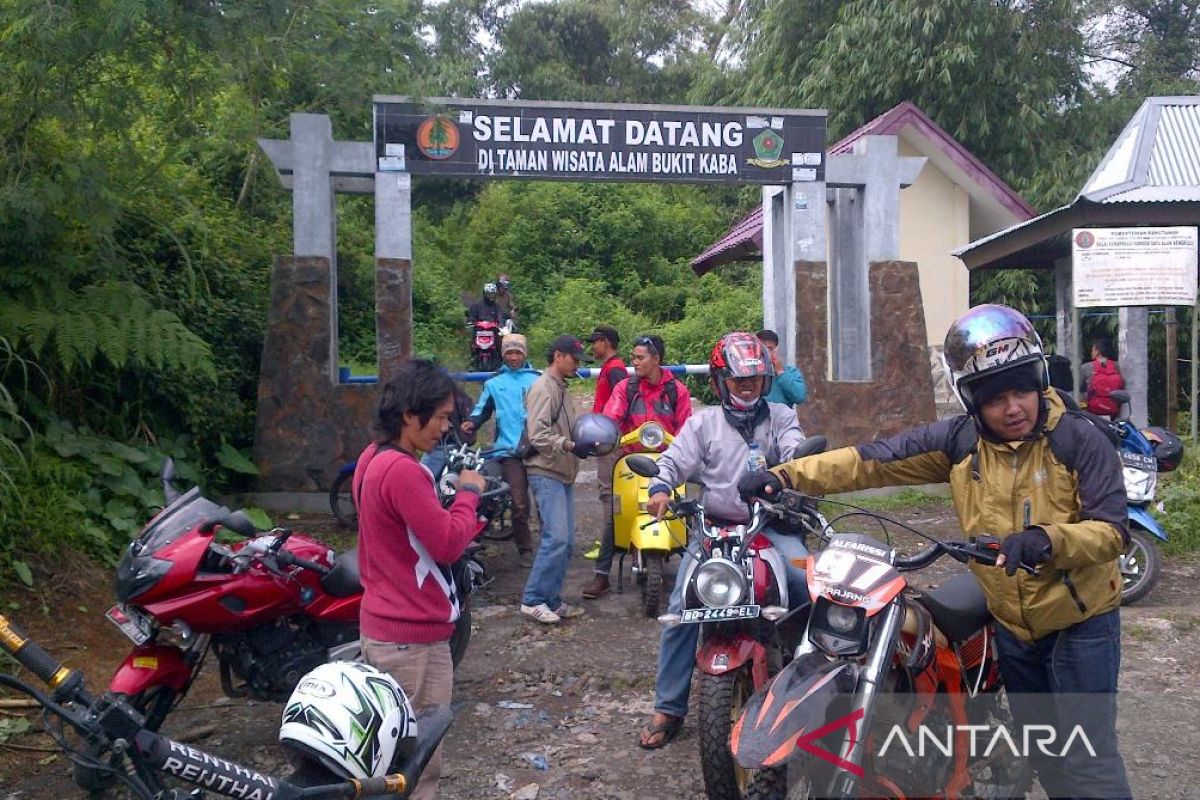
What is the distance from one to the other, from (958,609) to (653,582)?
3.19 metres

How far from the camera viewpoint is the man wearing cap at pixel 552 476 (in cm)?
659

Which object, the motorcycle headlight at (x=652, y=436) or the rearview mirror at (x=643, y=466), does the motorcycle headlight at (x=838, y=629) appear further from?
the motorcycle headlight at (x=652, y=436)

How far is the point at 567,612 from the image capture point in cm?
676

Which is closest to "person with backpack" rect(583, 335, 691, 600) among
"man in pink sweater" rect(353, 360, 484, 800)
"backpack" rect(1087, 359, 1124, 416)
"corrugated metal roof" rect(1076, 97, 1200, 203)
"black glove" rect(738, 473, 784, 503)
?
"black glove" rect(738, 473, 784, 503)

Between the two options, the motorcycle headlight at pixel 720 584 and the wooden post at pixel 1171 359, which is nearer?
the motorcycle headlight at pixel 720 584

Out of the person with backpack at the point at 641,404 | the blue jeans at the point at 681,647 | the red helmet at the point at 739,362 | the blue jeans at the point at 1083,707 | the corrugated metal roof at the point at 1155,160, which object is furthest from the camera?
the corrugated metal roof at the point at 1155,160

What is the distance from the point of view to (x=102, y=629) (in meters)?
5.98

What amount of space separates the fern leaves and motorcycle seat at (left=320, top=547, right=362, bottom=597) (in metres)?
2.74

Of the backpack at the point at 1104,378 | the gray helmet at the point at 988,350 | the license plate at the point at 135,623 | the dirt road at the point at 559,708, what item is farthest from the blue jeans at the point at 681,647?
the backpack at the point at 1104,378

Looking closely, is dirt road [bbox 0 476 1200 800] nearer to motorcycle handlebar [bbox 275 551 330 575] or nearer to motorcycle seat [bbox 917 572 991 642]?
motorcycle handlebar [bbox 275 551 330 575]

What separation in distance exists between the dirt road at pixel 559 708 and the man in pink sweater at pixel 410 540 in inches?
41.7

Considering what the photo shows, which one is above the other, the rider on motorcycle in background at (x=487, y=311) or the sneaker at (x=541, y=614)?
the rider on motorcycle in background at (x=487, y=311)

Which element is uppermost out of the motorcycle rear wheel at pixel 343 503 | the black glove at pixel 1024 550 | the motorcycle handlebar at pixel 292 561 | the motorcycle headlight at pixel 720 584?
the black glove at pixel 1024 550

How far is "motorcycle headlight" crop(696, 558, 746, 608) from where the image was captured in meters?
4.03
